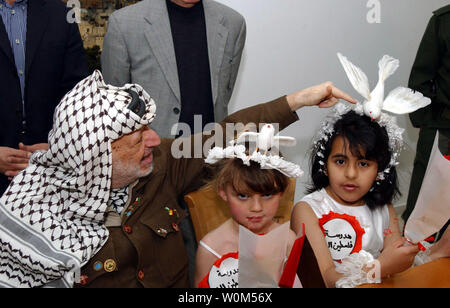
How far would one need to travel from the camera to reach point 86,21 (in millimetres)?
2717

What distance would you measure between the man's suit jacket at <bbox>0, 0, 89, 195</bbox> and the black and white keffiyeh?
66cm

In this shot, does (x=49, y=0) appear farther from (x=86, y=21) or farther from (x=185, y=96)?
(x=185, y=96)

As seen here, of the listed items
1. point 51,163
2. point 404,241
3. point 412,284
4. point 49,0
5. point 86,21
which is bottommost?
point 412,284

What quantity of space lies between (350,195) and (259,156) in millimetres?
515

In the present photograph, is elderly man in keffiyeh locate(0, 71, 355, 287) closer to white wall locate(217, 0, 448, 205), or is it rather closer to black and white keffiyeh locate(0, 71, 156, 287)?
black and white keffiyeh locate(0, 71, 156, 287)

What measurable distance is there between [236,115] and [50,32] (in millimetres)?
979

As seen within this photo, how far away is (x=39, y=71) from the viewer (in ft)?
7.22

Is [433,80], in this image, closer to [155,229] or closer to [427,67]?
[427,67]

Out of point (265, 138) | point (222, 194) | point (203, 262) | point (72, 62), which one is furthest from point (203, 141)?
point (72, 62)

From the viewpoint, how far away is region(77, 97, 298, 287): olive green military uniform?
1.61 m

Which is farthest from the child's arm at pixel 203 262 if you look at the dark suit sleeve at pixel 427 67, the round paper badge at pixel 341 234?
the dark suit sleeve at pixel 427 67

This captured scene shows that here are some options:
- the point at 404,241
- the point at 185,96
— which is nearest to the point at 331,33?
the point at 185,96

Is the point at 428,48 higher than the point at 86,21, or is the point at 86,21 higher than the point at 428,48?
the point at 86,21

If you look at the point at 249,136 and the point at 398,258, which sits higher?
the point at 249,136
